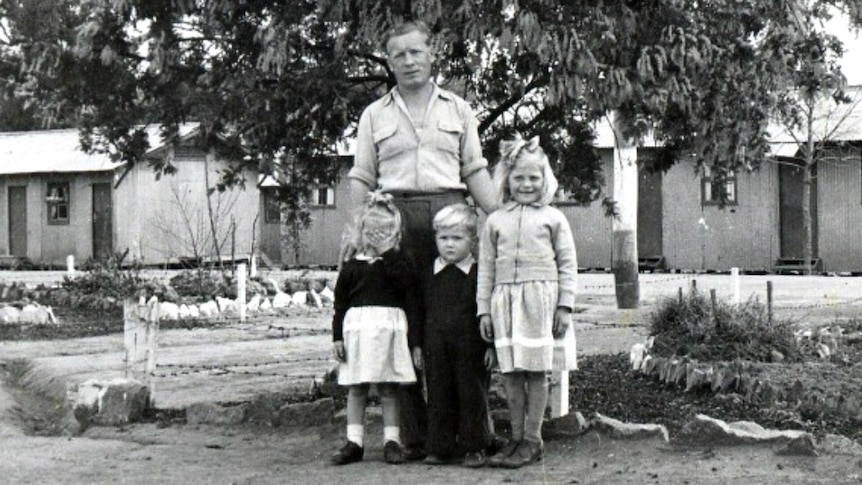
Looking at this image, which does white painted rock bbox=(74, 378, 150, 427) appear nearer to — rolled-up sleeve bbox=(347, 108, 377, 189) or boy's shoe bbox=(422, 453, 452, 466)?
rolled-up sleeve bbox=(347, 108, 377, 189)

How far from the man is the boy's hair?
0.77 feet

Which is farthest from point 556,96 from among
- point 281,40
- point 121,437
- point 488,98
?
point 121,437

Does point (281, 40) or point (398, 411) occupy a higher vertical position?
point (281, 40)

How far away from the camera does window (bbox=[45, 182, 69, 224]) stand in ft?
120

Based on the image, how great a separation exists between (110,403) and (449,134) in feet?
10.9

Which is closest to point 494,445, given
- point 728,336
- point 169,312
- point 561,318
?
point 561,318

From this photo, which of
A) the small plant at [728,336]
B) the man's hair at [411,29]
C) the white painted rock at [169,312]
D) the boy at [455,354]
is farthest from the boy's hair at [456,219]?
the white painted rock at [169,312]

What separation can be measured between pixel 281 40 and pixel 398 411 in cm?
219

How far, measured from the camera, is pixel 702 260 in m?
31.0

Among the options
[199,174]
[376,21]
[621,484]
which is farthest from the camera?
[199,174]

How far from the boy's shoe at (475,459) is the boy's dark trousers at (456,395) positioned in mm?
24

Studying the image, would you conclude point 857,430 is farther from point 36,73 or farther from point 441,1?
point 36,73

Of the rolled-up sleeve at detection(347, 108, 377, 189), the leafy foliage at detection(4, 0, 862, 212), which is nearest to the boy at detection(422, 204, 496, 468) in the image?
the rolled-up sleeve at detection(347, 108, 377, 189)

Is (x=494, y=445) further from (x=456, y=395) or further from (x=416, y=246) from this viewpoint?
(x=416, y=246)
